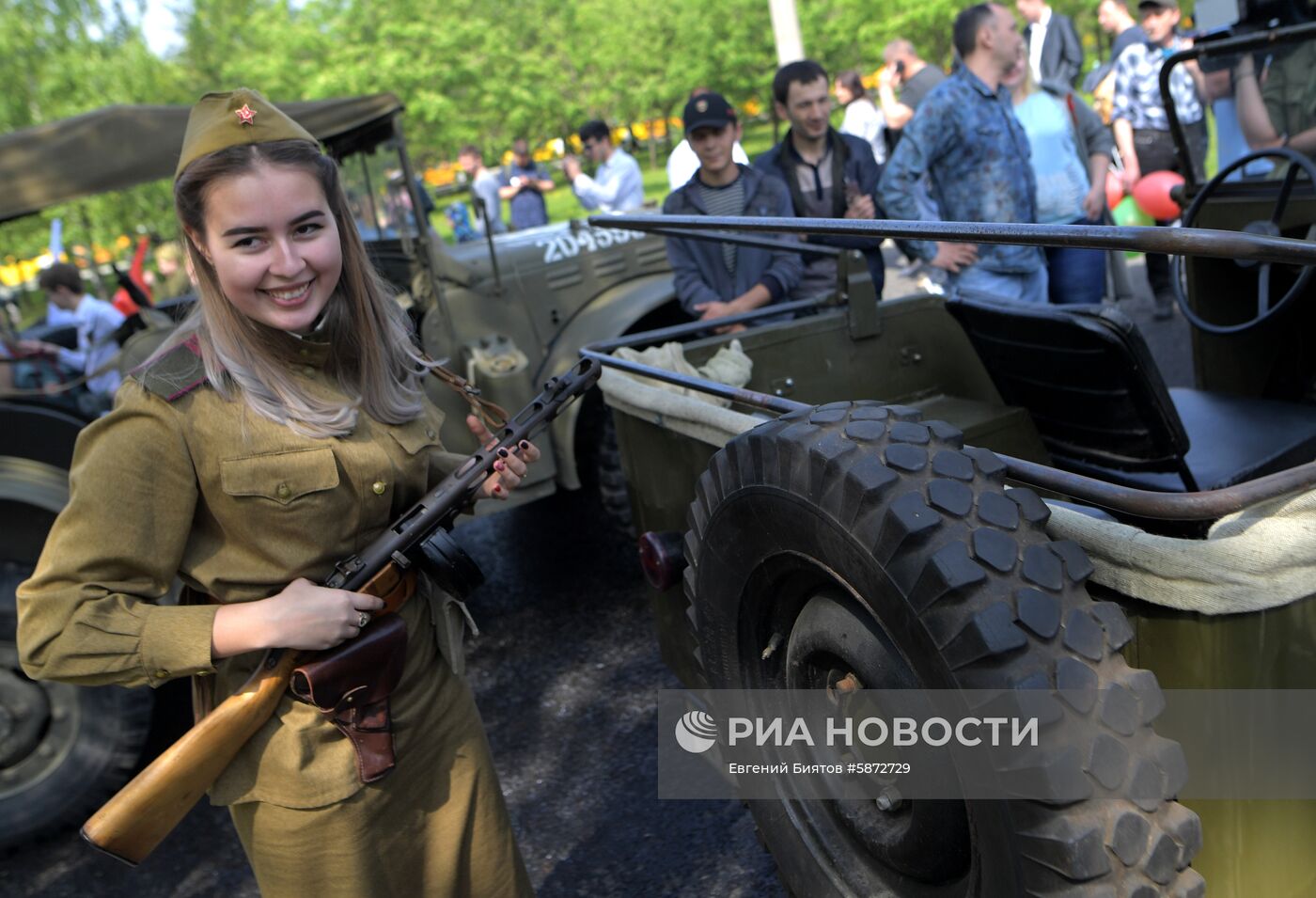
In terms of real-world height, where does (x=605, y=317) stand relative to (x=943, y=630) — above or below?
below

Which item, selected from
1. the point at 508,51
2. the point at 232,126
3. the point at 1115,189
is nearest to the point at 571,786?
the point at 232,126

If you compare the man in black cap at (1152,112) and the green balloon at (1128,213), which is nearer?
the man in black cap at (1152,112)

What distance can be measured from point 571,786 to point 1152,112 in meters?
5.87

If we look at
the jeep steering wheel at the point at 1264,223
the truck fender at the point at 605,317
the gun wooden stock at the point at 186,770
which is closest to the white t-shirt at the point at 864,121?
the truck fender at the point at 605,317

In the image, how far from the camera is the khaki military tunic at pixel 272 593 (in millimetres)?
1505

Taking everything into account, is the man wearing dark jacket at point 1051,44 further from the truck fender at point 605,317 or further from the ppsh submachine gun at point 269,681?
the ppsh submachine gun at point 269,681

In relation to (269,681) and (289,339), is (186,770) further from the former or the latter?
(289,339)

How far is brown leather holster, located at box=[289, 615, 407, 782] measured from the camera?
5.30ft

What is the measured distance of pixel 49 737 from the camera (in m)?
3.32

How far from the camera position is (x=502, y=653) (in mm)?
4156

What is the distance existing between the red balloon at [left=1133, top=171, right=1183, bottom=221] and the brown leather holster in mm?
5894

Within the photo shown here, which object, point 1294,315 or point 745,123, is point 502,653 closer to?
point 1294,315

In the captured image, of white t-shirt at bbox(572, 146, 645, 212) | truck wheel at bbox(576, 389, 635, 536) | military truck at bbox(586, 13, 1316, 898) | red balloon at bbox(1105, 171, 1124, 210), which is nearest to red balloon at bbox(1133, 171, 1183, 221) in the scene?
red balloon at bbox(1105, 171, 1124, 210)

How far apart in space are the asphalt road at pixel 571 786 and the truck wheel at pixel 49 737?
6.9 inches
